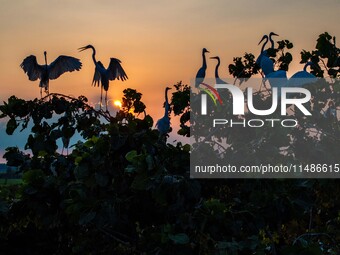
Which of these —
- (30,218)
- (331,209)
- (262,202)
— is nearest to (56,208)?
(30,218)

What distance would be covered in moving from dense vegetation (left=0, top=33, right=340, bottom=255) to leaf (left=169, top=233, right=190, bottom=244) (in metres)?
0.01

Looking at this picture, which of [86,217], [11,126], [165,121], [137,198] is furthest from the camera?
[165,121]

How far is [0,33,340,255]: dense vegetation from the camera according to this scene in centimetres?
581

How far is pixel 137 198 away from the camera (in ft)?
22.1

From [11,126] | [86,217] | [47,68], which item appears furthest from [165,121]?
[86,217]

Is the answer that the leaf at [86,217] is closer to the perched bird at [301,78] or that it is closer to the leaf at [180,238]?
the leaf at [180,238]

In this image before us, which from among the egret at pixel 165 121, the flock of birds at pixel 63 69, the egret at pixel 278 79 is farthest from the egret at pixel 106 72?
the egret at pixel 278 79

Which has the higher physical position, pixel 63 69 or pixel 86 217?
pixel 63 69

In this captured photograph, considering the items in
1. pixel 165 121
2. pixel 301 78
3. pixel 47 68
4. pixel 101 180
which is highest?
pixel 47 68

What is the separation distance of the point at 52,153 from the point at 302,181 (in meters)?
2.91

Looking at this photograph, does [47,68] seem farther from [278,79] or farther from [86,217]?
[86,217]

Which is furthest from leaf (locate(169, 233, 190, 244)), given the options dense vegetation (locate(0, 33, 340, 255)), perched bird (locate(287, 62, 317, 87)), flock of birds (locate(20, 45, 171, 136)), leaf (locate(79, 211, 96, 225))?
flock of birds (locate(20, 45, 171, 136))

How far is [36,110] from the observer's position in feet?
24.9

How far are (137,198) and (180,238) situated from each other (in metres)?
1.30
